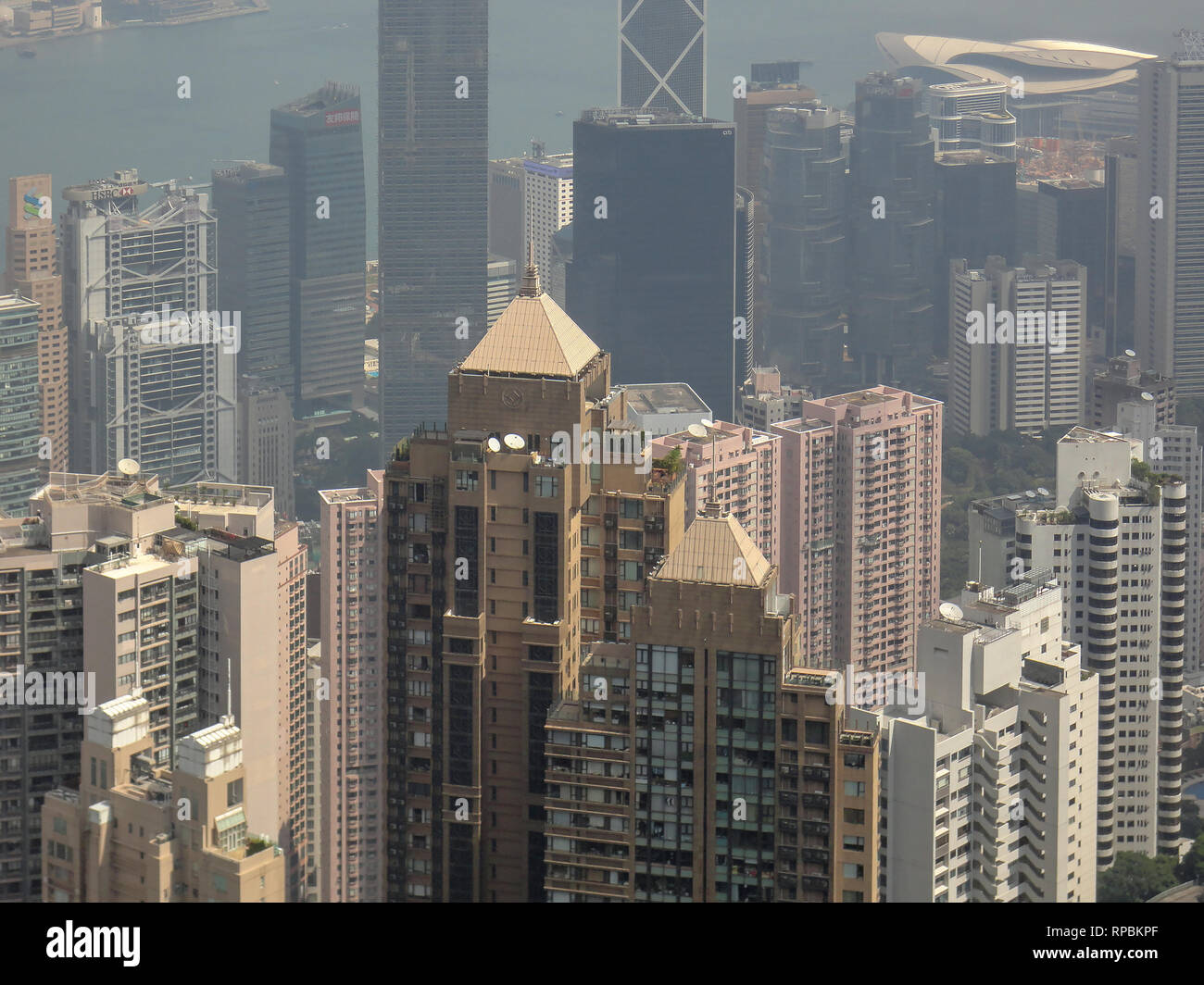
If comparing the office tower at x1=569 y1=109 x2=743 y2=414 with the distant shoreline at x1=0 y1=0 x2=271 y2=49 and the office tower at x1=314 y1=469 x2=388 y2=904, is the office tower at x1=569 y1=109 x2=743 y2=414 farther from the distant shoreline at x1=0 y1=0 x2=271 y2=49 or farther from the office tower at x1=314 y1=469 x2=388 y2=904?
the office tower at x1=314 y1=469 x2=388 y2=904

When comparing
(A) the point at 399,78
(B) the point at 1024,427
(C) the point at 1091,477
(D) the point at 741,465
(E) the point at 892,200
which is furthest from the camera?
(E) the point at 892,200

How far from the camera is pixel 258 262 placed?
10250 centimetres

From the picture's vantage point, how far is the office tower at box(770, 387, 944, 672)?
196 ft

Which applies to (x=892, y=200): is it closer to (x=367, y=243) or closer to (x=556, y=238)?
(x=556, y=238)

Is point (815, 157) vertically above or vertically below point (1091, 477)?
above

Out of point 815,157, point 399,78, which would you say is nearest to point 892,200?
point 815,157

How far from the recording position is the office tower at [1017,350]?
9362 centimetres

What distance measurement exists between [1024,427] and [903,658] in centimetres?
3330

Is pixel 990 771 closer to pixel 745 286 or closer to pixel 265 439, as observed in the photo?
pixel 265 439

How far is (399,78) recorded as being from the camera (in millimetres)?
105688

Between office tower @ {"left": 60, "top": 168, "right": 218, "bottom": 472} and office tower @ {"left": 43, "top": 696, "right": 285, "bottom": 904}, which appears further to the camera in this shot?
office tower @ {"left": 60, "top": 168, "right": 218, "bottom": 472}

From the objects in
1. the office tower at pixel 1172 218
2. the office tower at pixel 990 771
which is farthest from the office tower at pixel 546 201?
the office tower at pixel 990 771

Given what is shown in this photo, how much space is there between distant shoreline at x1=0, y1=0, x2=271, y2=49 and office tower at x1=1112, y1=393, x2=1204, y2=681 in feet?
166

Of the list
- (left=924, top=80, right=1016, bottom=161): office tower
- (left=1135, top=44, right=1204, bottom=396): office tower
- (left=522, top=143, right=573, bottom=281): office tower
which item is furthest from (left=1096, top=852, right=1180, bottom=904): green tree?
(left=924, top=80, right=1016, bottom=161): office tower
